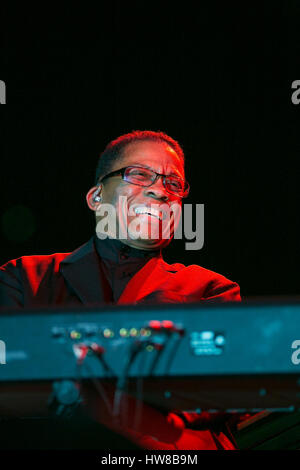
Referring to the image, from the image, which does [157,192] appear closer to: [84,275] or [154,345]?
[84,275]

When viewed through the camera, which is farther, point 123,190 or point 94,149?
point 94,149

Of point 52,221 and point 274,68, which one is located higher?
point 274,68

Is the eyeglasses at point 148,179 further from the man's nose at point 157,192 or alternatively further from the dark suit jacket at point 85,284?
the dark suit jacket at point 85,284

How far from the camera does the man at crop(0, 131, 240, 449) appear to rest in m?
1.69

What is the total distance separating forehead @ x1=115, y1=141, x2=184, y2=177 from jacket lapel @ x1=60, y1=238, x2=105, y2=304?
1.34 ft

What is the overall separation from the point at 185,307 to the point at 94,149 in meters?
2.05

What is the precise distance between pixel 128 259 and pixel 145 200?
22cm

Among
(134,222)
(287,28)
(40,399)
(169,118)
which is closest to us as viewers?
(40,399)

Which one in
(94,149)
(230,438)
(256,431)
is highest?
(94,149)

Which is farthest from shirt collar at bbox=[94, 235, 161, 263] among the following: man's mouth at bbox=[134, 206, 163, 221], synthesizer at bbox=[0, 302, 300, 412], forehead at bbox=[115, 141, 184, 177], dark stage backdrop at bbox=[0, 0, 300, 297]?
synthesizer at bbox=[0, 302, 300, 412]
